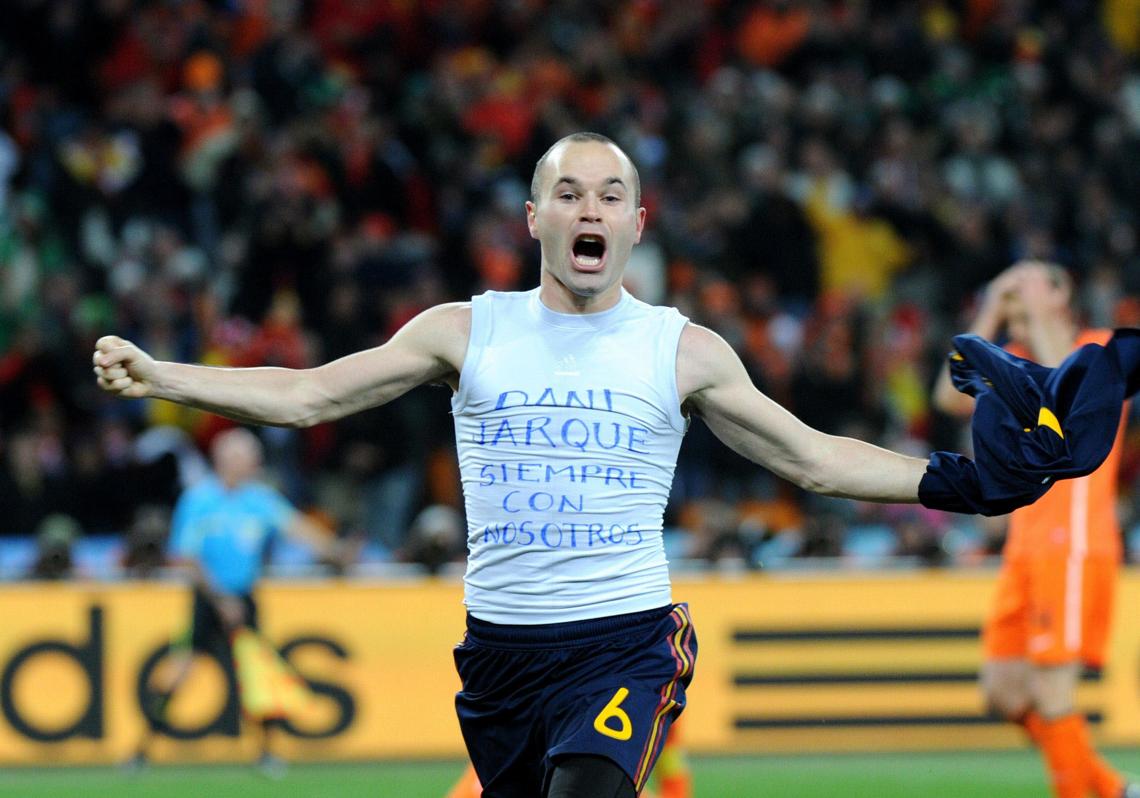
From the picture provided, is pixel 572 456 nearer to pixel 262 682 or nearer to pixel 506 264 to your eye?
pixel 262 682

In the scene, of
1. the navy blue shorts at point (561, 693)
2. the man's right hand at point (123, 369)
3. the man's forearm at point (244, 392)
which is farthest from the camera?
the navy blue shorts at point (561, 693)

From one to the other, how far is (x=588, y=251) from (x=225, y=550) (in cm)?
699

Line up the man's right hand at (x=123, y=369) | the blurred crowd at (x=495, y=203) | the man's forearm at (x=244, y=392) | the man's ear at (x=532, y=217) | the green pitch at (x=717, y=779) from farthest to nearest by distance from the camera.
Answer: the blurred crowd at (x=495, y=203) < the green pitch at (x=717, y=779) < the man's ear at (x=532, y=217) < the man's forearm at (x=244, y=392) < the man's right hand at (x=123, y=369)

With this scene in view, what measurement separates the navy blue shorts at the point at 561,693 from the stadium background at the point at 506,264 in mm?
5709

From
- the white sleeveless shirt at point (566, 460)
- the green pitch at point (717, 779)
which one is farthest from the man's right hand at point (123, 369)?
the green pitch at point (717, 779)

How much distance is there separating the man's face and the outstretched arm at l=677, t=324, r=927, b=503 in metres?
0.30

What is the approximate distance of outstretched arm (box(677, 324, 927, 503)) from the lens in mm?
4727

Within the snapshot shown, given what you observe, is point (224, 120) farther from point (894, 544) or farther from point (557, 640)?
point (557, 640)

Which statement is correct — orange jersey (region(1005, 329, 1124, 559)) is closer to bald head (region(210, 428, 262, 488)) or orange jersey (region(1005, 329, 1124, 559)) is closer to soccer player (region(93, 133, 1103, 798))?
soccer player (region(93, 133, 1103, 798))

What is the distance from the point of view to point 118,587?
461 inches

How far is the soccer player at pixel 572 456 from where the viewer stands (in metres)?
4.69

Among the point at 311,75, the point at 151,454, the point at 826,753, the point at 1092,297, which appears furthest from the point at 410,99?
the point at 826,753

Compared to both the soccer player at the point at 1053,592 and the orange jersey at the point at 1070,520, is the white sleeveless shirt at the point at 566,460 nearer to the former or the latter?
the soccer player at the point at 1053,592

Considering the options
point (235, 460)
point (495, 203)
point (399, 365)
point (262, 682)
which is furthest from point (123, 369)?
point (495, 203)
